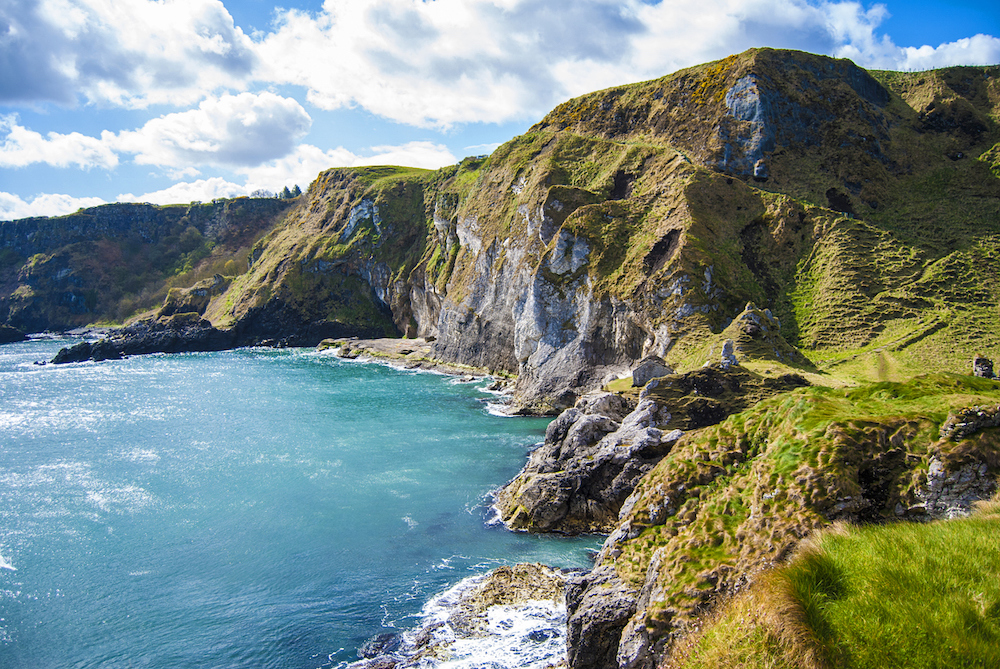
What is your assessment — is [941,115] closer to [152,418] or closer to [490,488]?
[490,488]

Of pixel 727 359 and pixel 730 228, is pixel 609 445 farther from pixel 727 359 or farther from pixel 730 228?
pixel 730 228

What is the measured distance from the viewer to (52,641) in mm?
21219

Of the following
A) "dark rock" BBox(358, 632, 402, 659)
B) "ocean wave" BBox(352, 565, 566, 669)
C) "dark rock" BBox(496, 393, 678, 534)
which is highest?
"dark rock" BBox(496, 393, 678, 534)

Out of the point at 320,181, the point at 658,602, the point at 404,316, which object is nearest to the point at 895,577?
the point at 658,602

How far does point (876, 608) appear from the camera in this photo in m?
8.14

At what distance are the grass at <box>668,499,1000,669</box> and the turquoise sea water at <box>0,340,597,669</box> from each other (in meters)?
14.9

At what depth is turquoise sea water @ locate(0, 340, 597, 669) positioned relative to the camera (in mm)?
21297

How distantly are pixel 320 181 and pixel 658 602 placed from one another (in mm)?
151430

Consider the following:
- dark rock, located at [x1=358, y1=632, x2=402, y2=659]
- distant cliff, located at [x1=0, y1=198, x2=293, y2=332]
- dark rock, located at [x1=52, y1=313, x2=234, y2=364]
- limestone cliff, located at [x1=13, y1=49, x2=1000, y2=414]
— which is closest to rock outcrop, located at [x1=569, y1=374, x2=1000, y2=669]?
dark rock, located at [x1=358, y1=632, x2=402, y2=659]

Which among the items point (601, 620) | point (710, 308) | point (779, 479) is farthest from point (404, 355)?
point (779, 479)

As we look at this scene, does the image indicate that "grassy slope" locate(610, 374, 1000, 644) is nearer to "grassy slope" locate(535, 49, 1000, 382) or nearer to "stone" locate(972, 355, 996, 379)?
"grassy slope" locate(535, 49, 1000, 382)

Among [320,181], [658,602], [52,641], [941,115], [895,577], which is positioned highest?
[320,181]

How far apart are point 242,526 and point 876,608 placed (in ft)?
98.0

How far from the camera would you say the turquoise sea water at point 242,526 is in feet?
69.9
